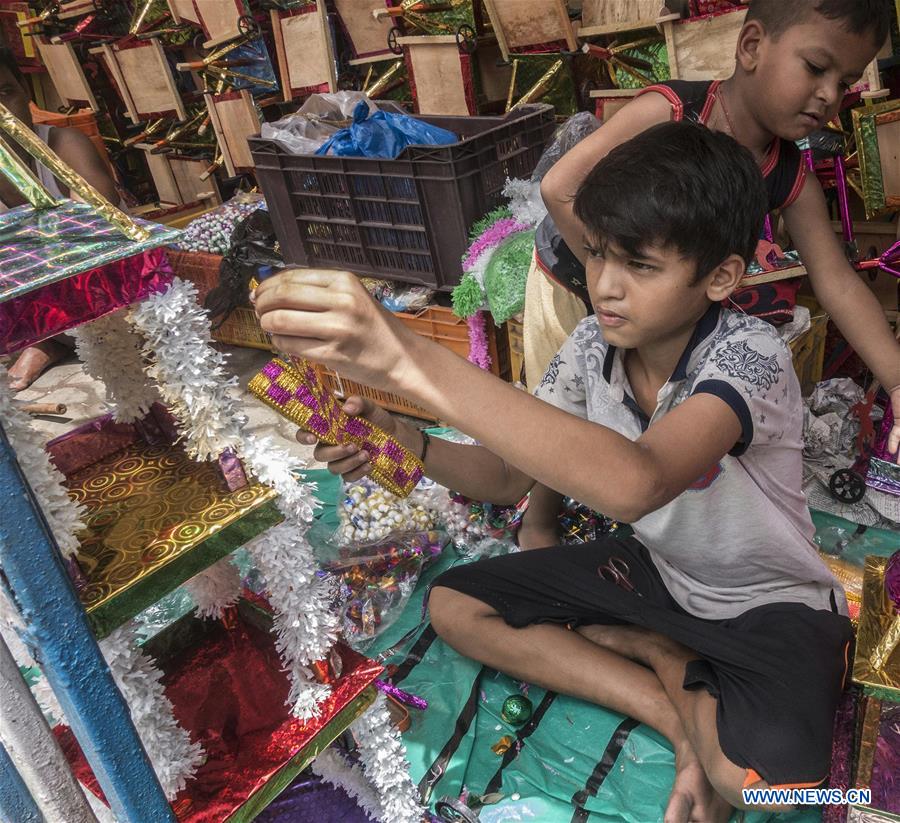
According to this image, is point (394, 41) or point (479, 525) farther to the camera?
point (394, 41)

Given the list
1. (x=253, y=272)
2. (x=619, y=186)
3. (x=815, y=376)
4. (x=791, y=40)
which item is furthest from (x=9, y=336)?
(x=253, y=272)

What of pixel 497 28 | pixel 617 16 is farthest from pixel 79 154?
pixel 617 16

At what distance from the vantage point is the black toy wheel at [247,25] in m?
4.29

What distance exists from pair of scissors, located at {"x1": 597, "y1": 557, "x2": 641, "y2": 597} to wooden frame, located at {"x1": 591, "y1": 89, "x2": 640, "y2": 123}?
198 centimetres

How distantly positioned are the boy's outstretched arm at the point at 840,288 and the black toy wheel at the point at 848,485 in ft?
1.62

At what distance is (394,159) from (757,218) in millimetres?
1889

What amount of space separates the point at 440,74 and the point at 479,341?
1537 millimetres

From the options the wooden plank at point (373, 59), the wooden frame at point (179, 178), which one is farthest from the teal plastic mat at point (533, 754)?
the wooden frame at point (179, 178)

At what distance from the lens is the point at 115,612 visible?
99 centimetres

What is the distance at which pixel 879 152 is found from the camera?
2354 mm

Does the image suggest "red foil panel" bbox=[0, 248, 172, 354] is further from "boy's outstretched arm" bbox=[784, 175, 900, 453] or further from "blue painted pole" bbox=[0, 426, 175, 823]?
"boy's outstretched arm" bbox=[784, 175, 900, 453]

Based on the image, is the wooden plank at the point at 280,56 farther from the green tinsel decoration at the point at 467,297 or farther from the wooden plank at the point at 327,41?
the green tinsel decoration at the point at 467,297

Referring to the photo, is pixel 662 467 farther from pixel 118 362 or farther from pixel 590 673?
pixel 118 362

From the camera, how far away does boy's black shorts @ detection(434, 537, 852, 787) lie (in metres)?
1.27
